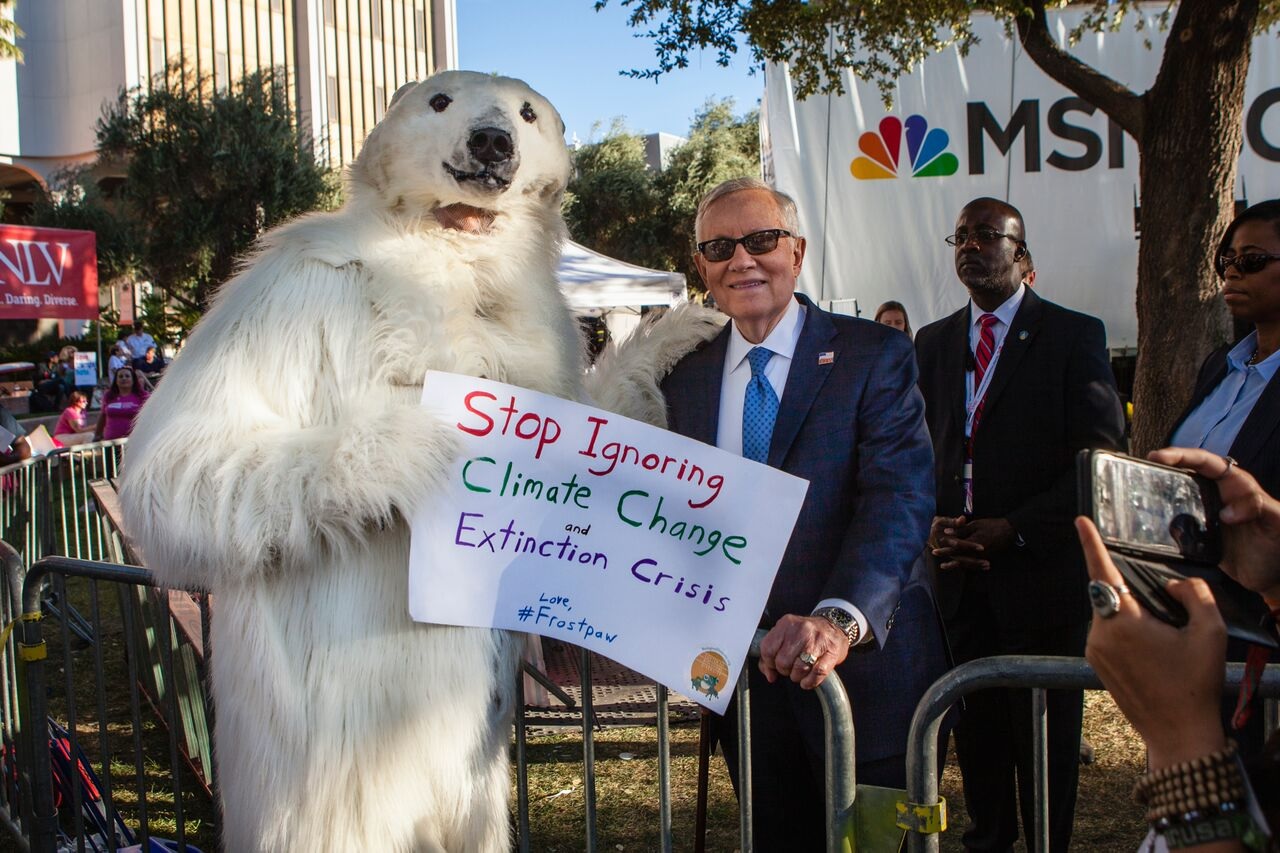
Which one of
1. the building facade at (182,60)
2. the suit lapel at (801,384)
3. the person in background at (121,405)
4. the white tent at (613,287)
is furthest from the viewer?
the building facade at (182,60)

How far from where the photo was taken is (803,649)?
5.74 feet

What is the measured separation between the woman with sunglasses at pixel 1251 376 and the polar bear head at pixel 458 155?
5.86ft

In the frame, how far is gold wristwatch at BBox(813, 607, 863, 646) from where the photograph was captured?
183 cm

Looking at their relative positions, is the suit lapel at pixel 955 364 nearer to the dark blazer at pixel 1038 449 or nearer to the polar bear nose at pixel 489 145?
the dark blazer at pixel 1038 449

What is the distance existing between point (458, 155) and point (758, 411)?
2.78ft

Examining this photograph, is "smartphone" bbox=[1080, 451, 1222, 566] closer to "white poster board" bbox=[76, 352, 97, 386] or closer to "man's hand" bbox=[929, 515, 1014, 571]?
"man's hand" bbox=[929, 515, 1014, 571]

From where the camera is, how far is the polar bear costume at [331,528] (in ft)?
5.91

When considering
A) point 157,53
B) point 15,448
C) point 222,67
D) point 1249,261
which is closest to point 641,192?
point 157,53

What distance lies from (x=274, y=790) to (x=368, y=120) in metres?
42.6

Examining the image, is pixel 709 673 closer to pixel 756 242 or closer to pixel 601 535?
pixel 601 535

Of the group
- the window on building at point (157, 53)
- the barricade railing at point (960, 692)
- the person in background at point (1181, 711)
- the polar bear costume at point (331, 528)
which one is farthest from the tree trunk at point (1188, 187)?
the window on building at point (157, 53)

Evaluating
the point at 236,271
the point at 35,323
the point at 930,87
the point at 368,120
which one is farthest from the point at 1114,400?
the point at 368,120

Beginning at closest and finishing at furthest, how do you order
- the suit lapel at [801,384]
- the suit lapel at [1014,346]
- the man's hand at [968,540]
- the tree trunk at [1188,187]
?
1. the suit lapel at [801,384]
2. the man's hand at [968,540]
3. the suit lapel at [1014,346]
4. the tree trunk at [1188,187]

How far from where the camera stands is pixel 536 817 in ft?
12.6
